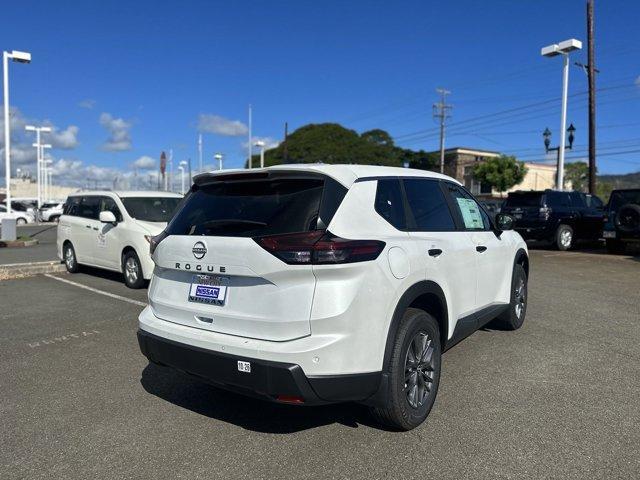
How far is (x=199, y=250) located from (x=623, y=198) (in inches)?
552

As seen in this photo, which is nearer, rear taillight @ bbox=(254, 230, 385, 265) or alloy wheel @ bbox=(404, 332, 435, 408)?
rear taillight @ bbox=(254, 230, 385, 265)

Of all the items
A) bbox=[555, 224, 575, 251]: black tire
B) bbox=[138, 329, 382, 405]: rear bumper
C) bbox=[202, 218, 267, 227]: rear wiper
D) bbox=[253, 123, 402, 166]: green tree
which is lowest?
bbox=[138, 329, 382, 405]: rear bumper

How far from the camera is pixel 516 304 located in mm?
5891

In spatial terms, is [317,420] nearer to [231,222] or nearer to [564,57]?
[231,222]

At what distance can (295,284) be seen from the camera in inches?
117

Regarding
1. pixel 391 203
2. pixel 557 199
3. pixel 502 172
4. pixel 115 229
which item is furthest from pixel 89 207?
pixel 502 172

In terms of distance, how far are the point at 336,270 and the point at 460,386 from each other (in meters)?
2.01

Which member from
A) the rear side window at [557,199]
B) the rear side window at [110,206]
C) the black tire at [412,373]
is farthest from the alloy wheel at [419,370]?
the rear side window at [557,199]

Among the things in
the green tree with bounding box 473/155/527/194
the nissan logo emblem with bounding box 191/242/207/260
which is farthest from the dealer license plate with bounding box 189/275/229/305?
the green tree with bounding box 473/155/527/194

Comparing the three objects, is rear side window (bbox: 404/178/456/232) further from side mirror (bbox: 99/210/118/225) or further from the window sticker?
side mirror (bbox: 99/210/118/225)

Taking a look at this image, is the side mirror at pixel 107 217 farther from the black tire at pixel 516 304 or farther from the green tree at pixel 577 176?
the green tree at pixel 577 176

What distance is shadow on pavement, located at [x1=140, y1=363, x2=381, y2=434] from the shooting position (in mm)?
3615

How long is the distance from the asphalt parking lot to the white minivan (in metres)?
2.93

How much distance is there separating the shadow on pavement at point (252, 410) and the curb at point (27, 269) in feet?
24.0
